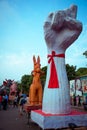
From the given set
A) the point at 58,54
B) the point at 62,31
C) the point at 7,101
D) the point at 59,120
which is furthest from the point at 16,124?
the point at 7,101

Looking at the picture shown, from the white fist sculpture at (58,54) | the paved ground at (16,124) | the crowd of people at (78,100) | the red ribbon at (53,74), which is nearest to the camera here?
the white fist sculpture at (58,54)

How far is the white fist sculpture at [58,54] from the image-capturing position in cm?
827

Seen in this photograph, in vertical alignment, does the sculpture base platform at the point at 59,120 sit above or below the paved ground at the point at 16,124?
above

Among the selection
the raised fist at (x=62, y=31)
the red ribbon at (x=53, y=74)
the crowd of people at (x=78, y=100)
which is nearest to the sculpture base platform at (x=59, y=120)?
the red ribbon at (x=53, y=74)

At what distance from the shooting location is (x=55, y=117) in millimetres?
7824

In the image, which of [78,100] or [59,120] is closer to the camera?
[59,120]

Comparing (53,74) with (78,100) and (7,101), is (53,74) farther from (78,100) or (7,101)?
(78,100)

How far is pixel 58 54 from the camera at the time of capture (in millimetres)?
8727

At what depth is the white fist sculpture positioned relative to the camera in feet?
27.1

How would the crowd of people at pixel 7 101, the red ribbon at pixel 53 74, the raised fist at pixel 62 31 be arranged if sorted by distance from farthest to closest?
the crowd of people at pixel 7 101
the raised fist at pixel 62 31
the red ribbon at pixel 53 74

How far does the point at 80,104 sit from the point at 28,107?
48.0 feet

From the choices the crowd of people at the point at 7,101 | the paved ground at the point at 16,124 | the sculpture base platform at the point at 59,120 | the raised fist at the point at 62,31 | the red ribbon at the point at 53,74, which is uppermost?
the raised fist at the point at 62,31

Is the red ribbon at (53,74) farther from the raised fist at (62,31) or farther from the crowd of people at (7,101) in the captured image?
the crowd of people at (7,101)

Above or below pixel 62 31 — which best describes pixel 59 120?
below
